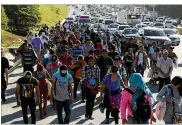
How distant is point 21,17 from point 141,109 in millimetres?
24657

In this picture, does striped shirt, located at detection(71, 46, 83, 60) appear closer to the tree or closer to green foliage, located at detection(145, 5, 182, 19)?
the tree

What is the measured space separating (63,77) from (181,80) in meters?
2.84

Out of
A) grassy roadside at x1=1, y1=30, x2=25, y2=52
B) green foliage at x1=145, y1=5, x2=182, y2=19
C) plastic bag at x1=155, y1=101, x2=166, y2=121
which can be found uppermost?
green foliage at x1=145, y1=5, x2=182, y2=19

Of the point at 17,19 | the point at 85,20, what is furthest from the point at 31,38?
the point at 85,20

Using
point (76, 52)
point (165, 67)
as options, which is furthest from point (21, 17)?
point (165, 67)

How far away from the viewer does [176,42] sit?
36.1 metres

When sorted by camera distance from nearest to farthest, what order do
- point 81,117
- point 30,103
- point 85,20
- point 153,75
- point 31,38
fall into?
point 30,103
point 81,117
point 153,75
point 31,38
point 85,20

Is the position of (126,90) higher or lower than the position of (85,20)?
lower

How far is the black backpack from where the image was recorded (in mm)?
7352

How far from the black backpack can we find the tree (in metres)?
24.0

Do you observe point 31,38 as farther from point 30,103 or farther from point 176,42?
point 176,42

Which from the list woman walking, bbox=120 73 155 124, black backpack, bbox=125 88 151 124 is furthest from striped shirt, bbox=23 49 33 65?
black backpack, bbox=125 88 151 124

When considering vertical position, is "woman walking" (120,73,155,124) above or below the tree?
below

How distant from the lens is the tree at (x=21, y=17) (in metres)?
30.7
